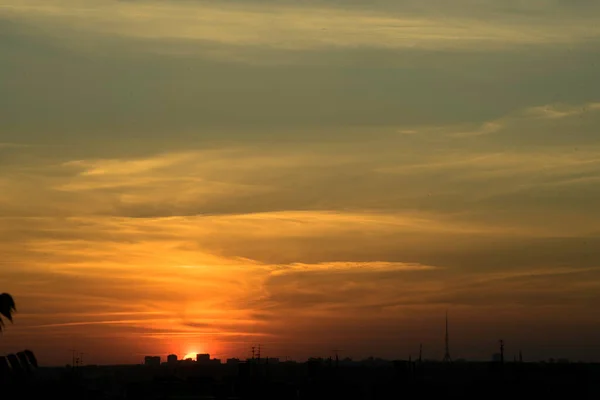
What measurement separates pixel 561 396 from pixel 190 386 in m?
39.1

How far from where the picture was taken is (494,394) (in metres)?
100

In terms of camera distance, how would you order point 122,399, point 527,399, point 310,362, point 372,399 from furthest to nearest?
point 310,362 < point 372,399 < point 527,399 < point 122,399

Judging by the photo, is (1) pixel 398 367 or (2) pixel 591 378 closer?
(1) pixel 398 367

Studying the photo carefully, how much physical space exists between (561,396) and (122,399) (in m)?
46.8

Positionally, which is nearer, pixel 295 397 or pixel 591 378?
pixel 295 397

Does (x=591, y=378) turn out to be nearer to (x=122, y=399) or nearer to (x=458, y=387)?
(x=458, y=387)

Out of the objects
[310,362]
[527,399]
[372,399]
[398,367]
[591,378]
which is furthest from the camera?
[591,378]

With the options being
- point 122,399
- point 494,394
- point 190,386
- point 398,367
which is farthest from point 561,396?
point 122,399

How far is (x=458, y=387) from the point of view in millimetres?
122375

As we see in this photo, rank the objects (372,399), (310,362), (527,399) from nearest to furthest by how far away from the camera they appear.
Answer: (527,399), (372,399), (310,362)

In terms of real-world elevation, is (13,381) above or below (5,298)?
below

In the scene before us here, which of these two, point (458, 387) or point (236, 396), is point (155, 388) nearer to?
point (236, 396)

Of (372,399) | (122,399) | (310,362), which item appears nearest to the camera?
(122,399)

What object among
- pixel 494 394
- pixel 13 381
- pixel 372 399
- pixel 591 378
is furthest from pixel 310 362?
pixel 13 381
